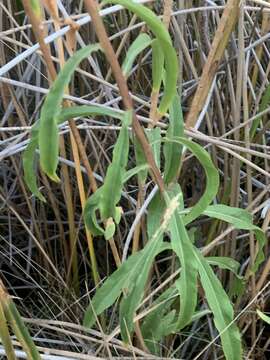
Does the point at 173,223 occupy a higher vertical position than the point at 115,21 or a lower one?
lower

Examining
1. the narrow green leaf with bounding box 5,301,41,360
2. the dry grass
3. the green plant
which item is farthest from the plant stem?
the dry grass

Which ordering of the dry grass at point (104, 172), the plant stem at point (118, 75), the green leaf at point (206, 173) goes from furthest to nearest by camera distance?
the dry grass at point (104, 172) → the green leaf at point (206, 173) → the plant stem at point (118, 75)

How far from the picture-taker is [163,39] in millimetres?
474

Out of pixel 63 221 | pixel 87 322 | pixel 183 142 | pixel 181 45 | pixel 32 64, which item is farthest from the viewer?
pixel 63 221

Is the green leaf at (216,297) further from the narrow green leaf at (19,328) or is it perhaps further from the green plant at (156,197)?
the narrow green leaf at (19,328)

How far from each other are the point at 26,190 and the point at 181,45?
0.34 meters

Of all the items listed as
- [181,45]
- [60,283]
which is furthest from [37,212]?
[181,45]

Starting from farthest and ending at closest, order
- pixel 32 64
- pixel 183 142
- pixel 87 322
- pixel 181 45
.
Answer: pixel 32 64
pixel 181 45
pixel 87 322
pixel 183 142

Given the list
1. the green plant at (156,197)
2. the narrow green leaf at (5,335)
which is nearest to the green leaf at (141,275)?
the green plant at (156,197)

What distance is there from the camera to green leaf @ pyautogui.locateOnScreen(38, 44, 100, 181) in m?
0.46

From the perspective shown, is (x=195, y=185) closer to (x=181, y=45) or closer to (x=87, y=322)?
(x=181, y=45)

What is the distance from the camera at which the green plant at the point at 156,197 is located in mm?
467

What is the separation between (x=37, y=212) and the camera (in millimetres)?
1056

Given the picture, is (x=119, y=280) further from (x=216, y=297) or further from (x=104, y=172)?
(x=104, y=172)
